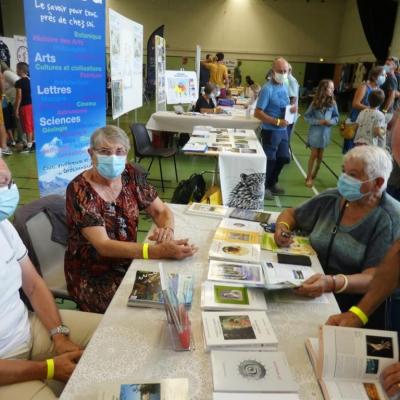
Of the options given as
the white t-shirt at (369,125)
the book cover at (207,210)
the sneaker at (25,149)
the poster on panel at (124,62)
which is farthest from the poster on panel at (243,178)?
the sneaker at (25,149)

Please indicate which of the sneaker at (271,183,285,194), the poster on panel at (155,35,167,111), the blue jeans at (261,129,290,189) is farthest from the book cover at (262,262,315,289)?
the poster on panel at (155,35,167,111)

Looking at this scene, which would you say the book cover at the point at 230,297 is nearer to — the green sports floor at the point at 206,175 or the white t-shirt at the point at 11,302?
the white t-shirt at the point at 11,302

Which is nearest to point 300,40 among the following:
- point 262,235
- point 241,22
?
point 241,22

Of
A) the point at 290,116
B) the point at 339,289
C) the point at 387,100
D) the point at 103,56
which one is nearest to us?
the point at 339,289

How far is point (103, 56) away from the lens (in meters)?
3.15

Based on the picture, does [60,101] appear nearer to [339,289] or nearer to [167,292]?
[167,292]

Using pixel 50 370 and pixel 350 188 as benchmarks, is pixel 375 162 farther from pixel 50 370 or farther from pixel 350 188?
pixel 50 370

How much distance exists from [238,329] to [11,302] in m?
0.83

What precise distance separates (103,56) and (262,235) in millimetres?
2233

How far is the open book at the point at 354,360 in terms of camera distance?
99 cm

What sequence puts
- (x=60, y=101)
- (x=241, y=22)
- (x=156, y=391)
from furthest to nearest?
1. (x=241, y=22)
2. (x=60, y=101)
3. (x=156, y=391)

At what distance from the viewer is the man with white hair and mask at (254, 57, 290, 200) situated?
14.5 feet

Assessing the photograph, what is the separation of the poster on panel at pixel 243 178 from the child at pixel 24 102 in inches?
161

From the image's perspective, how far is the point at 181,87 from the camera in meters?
7.46
